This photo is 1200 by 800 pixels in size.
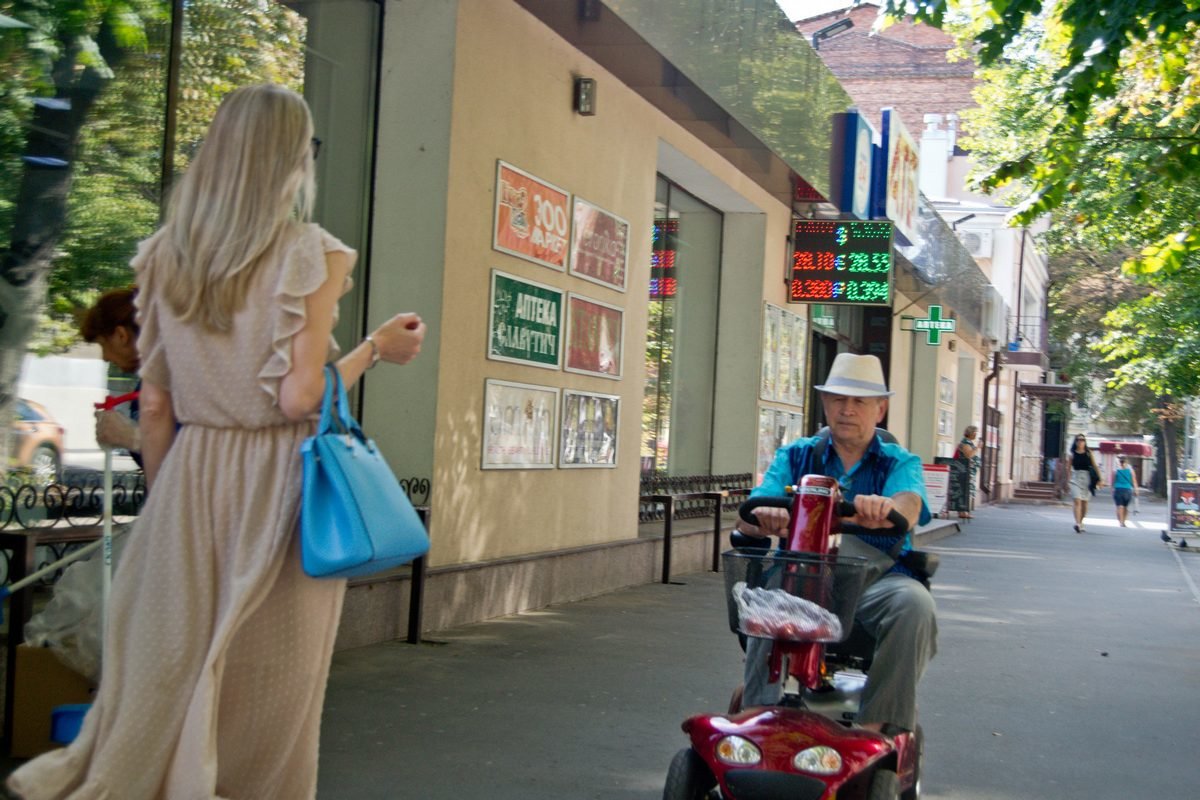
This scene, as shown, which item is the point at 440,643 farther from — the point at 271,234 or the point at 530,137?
the point at 271,234

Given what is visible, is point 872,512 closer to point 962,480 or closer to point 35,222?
point 35,222

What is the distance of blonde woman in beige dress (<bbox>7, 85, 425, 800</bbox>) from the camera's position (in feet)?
9.60

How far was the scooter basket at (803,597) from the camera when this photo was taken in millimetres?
4051

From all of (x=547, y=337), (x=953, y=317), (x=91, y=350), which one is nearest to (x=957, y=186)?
(x=953, y=317)

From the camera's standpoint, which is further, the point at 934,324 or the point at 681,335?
the point at 934,324

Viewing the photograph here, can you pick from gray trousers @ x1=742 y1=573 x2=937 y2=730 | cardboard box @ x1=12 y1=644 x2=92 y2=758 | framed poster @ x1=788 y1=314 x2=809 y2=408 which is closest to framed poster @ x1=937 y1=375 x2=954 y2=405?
framed poster @ x1=788 y1=314 x2=809 y2=408

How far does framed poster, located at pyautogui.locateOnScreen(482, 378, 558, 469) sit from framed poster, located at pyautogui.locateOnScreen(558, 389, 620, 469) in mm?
251

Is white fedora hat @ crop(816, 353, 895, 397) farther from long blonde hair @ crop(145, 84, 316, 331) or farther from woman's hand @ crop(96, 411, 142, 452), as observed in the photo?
long blonde hair @ crop(145, 84, 316, 331)

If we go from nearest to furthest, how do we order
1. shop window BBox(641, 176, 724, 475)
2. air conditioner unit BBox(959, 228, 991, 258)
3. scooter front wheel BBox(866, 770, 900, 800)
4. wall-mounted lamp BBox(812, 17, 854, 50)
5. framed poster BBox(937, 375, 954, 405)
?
scooter front wheel BBox(866, 770, 900, 800) → shop window BBox(641, 176, 724, 475) → wall-mounted lamp BBox(812, 17, 854, 50) → framed poster BBox(937, 375, 954, 405) → air conditioner unit BBox(959, 228, 991, 258)

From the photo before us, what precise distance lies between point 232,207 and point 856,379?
2638 millimetres

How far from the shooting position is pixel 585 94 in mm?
10922

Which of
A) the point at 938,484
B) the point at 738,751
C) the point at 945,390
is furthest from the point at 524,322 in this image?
the point at 945,390

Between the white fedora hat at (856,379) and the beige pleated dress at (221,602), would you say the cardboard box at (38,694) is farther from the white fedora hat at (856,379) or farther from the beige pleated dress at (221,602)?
the white fedora hat at (856,379)

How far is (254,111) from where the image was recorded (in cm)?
299
